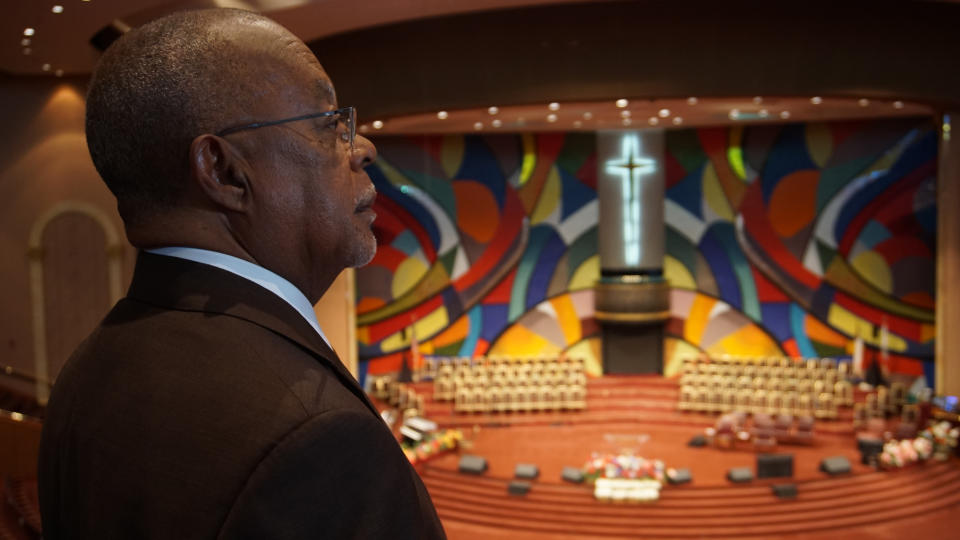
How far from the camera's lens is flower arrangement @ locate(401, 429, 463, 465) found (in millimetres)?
9719

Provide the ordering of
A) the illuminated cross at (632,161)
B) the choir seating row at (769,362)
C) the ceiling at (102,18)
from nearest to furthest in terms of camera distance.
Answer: the ceiling at (102,18), the choir seating row at (769,362), the illuminated cross at (632,161)

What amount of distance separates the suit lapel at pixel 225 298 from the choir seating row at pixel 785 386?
38.5 feet

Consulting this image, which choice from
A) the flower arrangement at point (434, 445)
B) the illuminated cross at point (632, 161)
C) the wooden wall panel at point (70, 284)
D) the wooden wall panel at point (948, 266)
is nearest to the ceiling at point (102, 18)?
the wooden wall panel at point (70, 284)

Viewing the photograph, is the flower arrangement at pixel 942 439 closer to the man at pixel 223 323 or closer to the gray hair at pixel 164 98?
the man at pixel 223 323

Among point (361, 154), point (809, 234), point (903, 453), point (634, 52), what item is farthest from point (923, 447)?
point (361, 154)

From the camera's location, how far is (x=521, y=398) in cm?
1208

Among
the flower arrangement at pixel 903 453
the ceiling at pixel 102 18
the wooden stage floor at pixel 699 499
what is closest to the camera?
the ceiling at pixel 102 18

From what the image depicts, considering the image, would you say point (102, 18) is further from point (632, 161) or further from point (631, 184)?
point (631, 184)

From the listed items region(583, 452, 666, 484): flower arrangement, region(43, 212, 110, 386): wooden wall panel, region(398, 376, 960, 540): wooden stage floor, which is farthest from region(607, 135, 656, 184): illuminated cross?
region(43, 212, 110, 386): wooden wall panel

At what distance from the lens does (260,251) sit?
2.68 ft

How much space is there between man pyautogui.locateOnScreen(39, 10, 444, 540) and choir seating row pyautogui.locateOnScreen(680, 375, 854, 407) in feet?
38.4

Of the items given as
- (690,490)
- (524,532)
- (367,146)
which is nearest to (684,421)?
(690,490)

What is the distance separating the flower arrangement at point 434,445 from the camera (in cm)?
972

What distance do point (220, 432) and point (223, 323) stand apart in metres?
0.11
